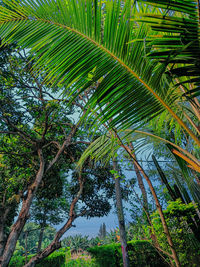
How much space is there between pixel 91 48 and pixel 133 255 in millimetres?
8322

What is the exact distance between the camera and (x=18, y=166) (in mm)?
7219

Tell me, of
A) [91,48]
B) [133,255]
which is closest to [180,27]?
[91,48]

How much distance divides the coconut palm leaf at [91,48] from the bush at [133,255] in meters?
7.60

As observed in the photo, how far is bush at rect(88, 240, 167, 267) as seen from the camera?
23.2 ft

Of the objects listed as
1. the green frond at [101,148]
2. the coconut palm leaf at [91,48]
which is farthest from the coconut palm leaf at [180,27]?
the green frond at [101,148]

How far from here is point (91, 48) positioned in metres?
1.30

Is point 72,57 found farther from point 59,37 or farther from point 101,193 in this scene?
point 101,193

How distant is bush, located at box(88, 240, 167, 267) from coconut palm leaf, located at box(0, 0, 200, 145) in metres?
7.60

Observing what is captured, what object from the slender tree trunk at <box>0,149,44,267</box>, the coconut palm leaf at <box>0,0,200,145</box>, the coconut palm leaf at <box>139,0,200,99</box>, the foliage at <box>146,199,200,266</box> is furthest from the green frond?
the slender tree trunk at <box>0,149,44,267</box>

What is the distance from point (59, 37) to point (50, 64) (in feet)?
0.66

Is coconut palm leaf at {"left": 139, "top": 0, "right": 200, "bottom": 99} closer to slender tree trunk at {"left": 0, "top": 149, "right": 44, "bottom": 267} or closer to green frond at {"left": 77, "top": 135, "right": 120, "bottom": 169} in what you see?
green frond at {"left": 77, "top": 135, "right": 120, "bottom": 169}

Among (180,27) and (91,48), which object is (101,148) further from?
(180,27)

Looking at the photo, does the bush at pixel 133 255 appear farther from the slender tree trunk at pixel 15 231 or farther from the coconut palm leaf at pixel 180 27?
the coconut palm leaf at pixel 180 27

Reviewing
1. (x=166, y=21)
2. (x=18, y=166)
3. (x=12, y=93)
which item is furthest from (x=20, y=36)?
(x=18, y=166)
